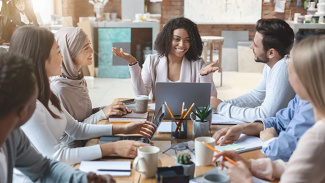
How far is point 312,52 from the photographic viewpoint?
1042 millimetres

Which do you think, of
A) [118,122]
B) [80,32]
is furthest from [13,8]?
[118,122]

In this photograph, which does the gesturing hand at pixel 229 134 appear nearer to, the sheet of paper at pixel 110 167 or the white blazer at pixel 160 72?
the sheet of paper at pixel 110 167

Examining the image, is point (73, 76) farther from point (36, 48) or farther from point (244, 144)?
point (244, 144)

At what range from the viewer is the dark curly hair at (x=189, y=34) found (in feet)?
8.93

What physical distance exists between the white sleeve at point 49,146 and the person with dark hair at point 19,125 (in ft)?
0.42

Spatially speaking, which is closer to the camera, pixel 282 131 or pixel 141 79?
pixel 282 131

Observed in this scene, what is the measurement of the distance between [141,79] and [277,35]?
91 centimetres

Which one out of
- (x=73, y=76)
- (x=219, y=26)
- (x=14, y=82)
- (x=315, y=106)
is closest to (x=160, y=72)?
(x=73, y=76)

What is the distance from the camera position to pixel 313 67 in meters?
1.04

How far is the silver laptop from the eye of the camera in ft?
6.27

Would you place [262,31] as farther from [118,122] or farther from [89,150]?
[89,150]

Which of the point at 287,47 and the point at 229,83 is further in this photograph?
the point at 229,83

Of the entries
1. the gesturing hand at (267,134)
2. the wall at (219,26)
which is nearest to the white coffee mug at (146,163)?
the gesturing hand at (267,134)

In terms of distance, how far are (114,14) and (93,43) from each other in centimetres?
84
